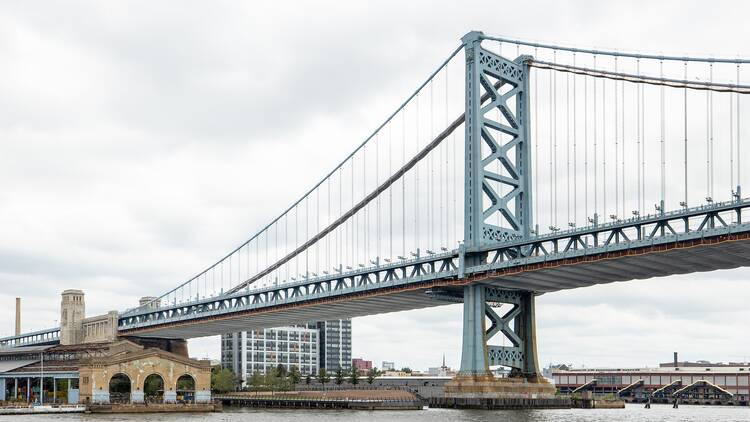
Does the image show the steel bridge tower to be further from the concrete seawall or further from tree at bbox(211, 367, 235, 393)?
tree at bbox(211, 367, 235, 393)

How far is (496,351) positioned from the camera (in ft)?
339

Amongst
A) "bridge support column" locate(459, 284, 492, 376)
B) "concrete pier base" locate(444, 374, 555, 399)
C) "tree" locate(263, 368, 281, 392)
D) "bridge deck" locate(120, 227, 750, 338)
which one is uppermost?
"bridge deck" locate(120, 227, 750, 338)

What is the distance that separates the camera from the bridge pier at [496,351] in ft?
327

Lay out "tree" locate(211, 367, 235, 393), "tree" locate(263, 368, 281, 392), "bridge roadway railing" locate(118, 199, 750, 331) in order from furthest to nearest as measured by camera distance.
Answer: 1. "tree" locate(263, 368, 281, 392)
2. "tree" locate(211, 367, 235, 393)
3. "bridge roadway railing" locate(118, 199, 750, 331)

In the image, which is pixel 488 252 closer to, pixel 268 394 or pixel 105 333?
pixel 268 394

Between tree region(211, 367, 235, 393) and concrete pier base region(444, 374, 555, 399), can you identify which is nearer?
concrete pier base region(444, 374, 555, 399)

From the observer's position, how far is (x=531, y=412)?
97.5 meters

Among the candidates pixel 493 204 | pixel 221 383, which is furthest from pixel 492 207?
pixel 221 383

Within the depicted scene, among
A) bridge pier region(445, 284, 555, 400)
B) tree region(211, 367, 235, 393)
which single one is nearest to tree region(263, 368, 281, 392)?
tree region(211, 367, 235, 393)

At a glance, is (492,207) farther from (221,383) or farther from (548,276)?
(221,383)

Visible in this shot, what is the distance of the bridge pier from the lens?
9975 centimetres

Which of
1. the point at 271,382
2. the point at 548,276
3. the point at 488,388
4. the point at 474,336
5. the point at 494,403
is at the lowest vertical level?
the point at 271,382

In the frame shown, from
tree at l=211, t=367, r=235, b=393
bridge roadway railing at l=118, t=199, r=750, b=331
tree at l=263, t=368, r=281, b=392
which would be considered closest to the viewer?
bridge roadway railing at l=118, t=199, r=750, b=331

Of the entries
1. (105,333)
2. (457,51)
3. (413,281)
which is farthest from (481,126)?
(105,333)
